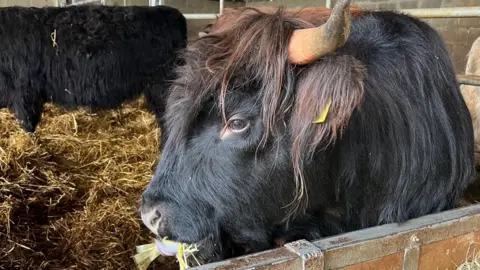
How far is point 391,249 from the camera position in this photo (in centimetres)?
122

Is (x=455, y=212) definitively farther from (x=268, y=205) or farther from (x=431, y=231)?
(x=268, y=205)

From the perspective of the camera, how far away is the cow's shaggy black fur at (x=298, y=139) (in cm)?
139

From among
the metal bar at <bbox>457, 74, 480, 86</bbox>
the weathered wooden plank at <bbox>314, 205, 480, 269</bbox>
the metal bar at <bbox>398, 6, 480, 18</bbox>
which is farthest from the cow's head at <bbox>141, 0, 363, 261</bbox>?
the metal bar at <bbox>457, 74, 480, 86</bbox>

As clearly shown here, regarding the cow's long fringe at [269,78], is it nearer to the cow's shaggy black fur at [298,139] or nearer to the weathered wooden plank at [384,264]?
the cow's shaggy black fur at [298,139]

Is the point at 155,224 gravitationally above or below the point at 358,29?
below

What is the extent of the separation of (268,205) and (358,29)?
0.68m

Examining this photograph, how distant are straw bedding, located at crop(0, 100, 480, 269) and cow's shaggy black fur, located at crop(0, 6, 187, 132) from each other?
0.33 m

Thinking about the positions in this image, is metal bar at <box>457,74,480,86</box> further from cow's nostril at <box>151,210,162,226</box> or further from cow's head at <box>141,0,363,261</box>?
cow's nostril at <box>151,210,162,226</box>

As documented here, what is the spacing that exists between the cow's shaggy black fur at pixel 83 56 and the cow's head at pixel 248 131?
10.9 feet

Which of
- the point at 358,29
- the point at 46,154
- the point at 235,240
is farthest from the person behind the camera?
the point at 46,154

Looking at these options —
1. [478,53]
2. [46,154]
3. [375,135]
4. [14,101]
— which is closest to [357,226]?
[375,135]

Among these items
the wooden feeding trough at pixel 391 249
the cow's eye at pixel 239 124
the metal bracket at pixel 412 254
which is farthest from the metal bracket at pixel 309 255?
the cow's eye at pixel 239 124

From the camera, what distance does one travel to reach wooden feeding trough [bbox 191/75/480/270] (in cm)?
107

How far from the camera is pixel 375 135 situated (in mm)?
1511
